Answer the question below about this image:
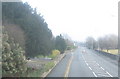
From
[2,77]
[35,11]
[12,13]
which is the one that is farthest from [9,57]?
[35,11]

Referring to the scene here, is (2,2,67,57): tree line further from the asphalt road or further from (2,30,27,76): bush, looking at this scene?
(2,30,27,76): bush

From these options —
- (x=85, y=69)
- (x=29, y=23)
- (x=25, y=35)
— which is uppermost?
(x=29, y=23)

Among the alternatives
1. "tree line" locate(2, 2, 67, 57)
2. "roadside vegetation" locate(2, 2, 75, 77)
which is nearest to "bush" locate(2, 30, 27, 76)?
"roadside vegetation" locate(2, 2, 75, 77)

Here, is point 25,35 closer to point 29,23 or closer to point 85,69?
point 29,23

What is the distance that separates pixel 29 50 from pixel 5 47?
2504cm

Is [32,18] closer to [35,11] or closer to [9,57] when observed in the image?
[35,11]

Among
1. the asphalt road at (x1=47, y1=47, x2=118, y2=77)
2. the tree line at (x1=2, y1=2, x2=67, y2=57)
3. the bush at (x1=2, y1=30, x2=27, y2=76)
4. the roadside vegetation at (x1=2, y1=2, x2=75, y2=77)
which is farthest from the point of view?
the tree line at (x1=2, y1=2, x2=67, y2=57)


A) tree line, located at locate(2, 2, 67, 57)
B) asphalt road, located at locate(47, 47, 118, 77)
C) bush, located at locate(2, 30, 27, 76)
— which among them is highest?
tree line, located at locate(2, 2, 67, 57)

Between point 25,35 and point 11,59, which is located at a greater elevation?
point 25,35

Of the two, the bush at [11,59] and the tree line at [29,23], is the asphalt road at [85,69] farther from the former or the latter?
the bush at [11,59]

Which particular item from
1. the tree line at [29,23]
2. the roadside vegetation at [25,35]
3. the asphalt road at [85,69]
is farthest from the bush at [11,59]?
the tree line at [29,23]

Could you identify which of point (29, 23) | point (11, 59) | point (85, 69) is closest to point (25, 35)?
point (29, 23)

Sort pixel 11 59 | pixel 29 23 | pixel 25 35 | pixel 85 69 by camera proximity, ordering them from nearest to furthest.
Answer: pixel 11 59 → pixel 85 69 → pixel 25 35 → pixel 29 23

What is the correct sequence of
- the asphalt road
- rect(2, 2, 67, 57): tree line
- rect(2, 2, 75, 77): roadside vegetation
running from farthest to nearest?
rect(2, 2, 67, 57): tree line < the asphalt road < rect(2, 2, 75, 77): roadside vegetation
